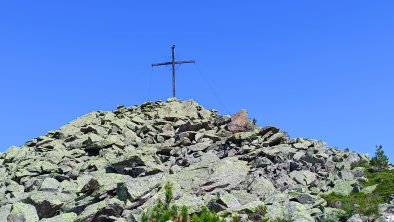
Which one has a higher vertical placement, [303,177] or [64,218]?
[303,177]

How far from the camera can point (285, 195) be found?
78.3 feet

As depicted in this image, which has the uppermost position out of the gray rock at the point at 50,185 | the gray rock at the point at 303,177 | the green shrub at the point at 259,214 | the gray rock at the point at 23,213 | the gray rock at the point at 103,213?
the gray rock at the point at 50,185

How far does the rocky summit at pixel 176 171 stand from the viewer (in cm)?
2348

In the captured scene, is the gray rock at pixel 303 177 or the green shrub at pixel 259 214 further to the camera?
the gray rock at pixel 303 177

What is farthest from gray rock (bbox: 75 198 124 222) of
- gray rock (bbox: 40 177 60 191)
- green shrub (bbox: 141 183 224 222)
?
gray rock (bbox: 40 177 60 191)

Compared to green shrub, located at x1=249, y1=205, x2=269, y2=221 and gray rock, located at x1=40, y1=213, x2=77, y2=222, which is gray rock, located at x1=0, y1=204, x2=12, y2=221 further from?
green shrub, located at x1=249, y1=205, x2=269, y2=221

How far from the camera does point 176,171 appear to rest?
28312 millimetres

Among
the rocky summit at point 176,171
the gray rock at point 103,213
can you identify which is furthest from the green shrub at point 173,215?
the gray rock at point 103,213

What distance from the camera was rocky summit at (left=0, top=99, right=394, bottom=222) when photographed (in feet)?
77.0

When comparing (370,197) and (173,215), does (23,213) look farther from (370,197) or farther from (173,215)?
(370,197)

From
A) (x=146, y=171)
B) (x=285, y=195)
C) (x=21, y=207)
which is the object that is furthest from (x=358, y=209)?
(x=21, y=207)

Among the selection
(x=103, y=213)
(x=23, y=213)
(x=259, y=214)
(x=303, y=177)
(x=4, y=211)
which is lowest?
(x=259, y=214)

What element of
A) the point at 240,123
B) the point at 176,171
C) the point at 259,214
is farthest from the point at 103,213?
the point at 240,123

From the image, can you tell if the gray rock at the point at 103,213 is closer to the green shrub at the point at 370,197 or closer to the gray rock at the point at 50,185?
the gray rock at the point at 50,185
